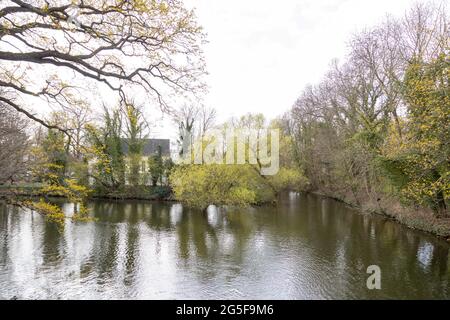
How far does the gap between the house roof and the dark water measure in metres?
12.3

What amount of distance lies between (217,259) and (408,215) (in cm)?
1070

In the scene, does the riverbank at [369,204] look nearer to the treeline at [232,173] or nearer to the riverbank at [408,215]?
the riverbank at [408,215]

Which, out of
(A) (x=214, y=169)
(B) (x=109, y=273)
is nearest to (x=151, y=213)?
(A) (x=214, y=169)

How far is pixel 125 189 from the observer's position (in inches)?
1076

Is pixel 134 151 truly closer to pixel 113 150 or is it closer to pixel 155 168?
pixel 113 150

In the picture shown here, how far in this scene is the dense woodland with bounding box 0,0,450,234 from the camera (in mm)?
5887

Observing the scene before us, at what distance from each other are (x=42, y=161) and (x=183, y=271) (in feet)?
16.2

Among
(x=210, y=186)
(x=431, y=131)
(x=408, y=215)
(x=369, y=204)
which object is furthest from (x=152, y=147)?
(x=431, y=131)

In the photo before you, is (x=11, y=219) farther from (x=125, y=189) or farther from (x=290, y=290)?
(x=290, y=290)

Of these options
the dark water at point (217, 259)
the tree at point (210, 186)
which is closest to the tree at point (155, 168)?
the tree at point (210, 186)

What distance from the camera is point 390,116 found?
67.3 ft

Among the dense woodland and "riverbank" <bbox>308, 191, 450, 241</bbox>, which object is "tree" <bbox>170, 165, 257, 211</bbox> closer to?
the dense woodland

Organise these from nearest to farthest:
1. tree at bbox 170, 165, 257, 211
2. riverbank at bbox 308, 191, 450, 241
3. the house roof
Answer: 1. riverbank at bbox 308, 191, 450, 241
2. tree at bbox 170, 165, 257, 211
3. the house roof

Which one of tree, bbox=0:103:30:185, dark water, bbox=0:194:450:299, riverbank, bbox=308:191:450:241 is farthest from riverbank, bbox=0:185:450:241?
dark water, bbox=0:194:450:299
